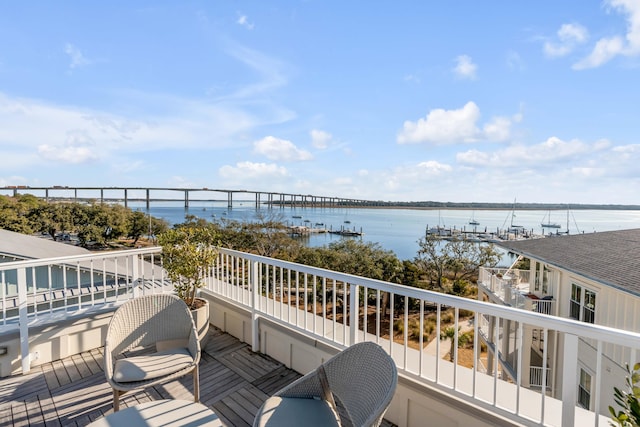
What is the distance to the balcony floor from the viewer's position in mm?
2549

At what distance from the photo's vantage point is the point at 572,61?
9664 millimetres

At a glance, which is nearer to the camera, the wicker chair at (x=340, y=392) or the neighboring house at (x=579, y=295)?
the wicker chair at (x=340, y=392)

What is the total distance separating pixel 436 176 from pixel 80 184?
5792cm

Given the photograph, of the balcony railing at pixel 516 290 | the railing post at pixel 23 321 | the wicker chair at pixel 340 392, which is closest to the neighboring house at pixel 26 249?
the railing post at pixel 23 321

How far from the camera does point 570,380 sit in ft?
A: 5.00

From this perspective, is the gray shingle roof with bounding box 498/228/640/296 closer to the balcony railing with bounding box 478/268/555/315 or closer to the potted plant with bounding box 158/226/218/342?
the balcony railing with bounding box 478/268/555/315

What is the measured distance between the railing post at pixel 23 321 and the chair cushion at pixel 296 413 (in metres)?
2.98

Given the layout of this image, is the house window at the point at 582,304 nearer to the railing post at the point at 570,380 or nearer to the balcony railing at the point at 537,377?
the balcony railing at the point at 537,377

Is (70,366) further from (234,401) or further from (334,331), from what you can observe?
(334,331)

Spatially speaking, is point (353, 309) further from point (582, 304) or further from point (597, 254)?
point (597, 254)

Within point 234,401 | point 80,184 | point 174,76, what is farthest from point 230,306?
point 80,184

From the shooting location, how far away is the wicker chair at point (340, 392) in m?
1.57

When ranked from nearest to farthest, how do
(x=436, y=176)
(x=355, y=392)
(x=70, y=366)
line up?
(x=355, y=392) → (x=70, y=366) → (x=436, y=176)

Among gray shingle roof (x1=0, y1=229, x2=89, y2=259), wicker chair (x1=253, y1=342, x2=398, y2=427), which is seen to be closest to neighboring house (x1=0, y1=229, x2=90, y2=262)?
gray shingle roof (x1=0, y1=229, x2=89, y2=259)
